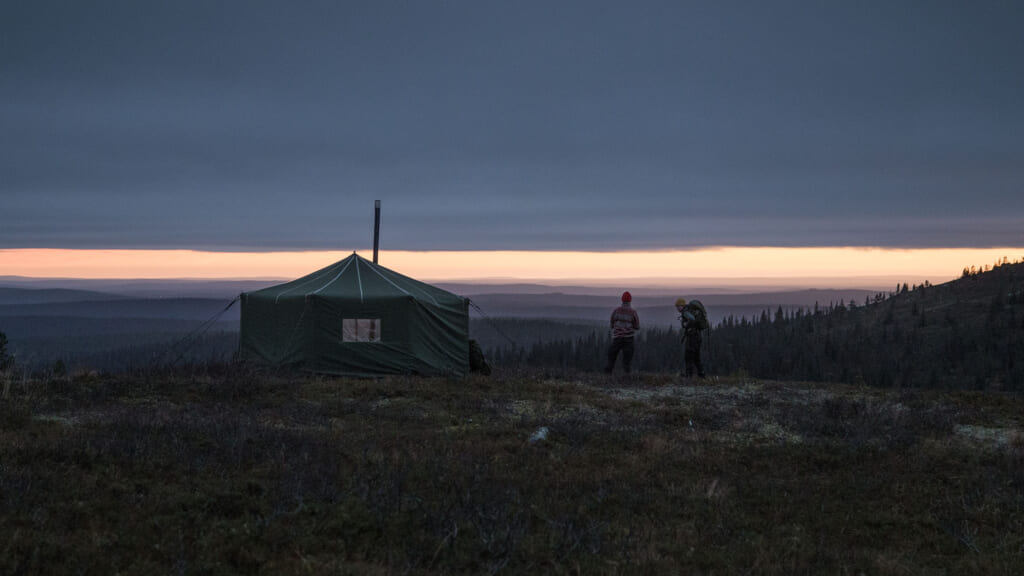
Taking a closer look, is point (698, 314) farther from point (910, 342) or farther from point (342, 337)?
point (910, 342)

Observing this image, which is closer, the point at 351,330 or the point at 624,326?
the point at 351,330

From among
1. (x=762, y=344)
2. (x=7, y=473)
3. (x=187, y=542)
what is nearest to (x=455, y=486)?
(x=187, y=542)

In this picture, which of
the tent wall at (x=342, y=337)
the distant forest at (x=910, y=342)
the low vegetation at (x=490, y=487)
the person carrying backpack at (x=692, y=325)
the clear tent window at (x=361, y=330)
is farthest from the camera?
the distant forest at (x=910, y=342)

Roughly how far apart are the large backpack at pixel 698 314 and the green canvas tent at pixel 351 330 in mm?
5896

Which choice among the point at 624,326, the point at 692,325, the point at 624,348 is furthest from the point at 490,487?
the point at 624,348

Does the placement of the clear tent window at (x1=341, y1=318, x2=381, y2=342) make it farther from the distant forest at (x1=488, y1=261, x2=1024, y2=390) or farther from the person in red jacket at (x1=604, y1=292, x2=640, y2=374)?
the distant forest at (x1=488, y1=261, x2=1024, y2=390)

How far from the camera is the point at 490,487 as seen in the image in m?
8.02

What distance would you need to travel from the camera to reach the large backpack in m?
20.0

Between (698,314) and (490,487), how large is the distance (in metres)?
13.1

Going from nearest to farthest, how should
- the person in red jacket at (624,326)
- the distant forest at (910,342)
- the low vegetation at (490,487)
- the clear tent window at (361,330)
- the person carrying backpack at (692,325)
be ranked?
the low vegetation at (490,487) → the clear tent window at (361,330) → the person carrying backpack at (692,325) → the person in red jacket at (624,326) → the distant forest at (910,342)

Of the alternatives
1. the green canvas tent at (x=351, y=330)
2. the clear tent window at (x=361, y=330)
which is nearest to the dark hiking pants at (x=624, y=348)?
the green canvas tent at (x=351, y=330)

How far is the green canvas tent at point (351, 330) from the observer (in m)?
19.4

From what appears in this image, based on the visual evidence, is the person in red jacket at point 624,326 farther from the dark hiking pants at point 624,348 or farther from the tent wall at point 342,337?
the tent wall at point 342,337

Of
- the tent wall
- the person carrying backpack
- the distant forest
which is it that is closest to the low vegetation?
the tent wall
